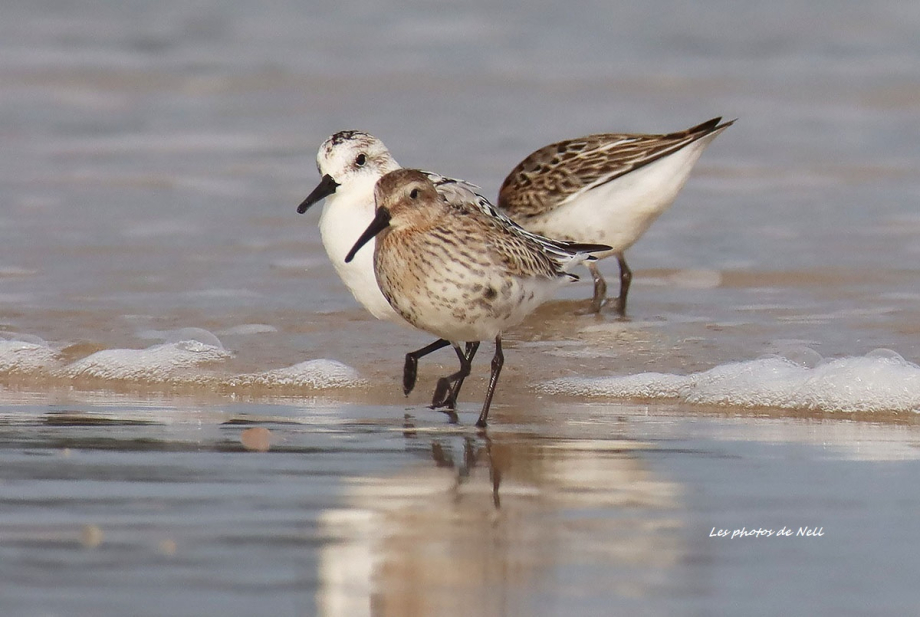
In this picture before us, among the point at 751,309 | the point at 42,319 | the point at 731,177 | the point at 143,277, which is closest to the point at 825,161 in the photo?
the point at 731,177

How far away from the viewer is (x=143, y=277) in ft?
31.6

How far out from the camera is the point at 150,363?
24.2ft

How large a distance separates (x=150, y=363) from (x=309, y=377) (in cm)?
75

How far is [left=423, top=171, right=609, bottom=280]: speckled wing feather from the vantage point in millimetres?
6758

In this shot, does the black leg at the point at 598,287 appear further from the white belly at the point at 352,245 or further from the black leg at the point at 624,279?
the white belly at the point at 352,245

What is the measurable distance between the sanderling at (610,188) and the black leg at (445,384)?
2332 millimetres

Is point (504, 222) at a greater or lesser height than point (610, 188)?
greater

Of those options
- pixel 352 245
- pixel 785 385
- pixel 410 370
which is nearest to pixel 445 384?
pixel 410 370

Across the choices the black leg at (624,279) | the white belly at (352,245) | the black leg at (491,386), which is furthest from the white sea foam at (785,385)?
the black leg at (624,279)

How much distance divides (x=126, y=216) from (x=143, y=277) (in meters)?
Answer: 2.34

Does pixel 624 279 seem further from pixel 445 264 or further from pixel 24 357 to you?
pixel 24 357

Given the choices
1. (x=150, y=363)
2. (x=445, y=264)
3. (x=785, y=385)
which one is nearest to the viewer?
(x=445, y=264)

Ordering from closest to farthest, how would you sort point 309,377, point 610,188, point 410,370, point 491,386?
point 491,386
point 410,370
point 309,377
point 610,188

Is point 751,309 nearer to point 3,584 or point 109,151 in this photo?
point 3,584
